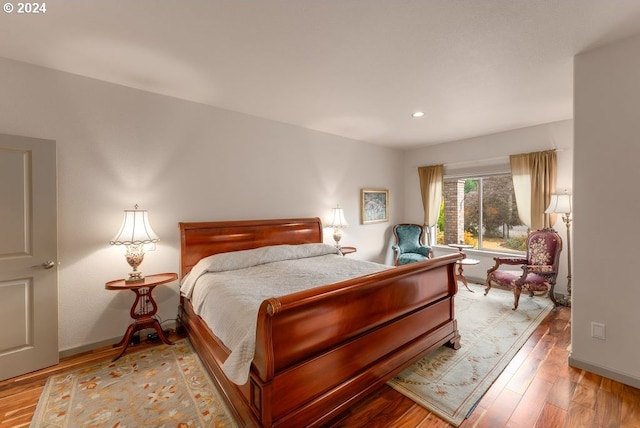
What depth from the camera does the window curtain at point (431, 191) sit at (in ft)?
17.4

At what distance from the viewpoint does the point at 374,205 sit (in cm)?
534

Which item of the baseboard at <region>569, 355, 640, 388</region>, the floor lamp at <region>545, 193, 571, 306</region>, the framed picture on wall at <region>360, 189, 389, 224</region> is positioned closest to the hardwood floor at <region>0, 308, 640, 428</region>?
the baseboard at <region>569, 355, 640, 388</region>

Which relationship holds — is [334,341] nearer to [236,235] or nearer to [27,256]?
[236,235]

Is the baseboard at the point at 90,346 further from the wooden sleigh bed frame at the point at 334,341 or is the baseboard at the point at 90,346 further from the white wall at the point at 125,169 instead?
the wooden sleigh bed frame at the point at 334,341

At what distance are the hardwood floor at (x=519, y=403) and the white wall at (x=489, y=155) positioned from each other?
2403 millimetres

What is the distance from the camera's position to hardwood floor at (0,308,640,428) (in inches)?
68.2

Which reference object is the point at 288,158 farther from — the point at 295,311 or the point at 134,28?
the point at 295,311

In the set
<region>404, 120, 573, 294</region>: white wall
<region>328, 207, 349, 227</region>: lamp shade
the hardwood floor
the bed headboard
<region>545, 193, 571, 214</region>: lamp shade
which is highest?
<region>404, 120, 573, 294</region>: white wall

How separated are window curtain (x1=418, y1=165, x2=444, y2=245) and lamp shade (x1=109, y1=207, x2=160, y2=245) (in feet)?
15.6

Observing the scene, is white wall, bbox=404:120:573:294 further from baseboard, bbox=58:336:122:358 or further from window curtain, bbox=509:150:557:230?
baseboard, bbox=58:336:122:358

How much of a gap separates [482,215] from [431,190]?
101 centimetres

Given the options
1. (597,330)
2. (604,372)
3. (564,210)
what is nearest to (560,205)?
(564,210)

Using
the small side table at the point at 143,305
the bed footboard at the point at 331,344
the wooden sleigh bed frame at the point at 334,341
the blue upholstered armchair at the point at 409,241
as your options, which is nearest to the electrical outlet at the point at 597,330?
the wooden sleigh bed frame at the point at 334,341

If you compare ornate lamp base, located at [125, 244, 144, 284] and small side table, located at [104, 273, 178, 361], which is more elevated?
ornate lamp base, located at [125, 244, 144, 284]
